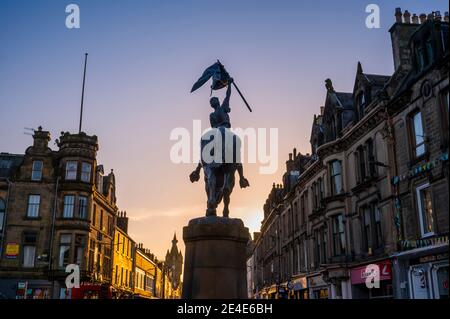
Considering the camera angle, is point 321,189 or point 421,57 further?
point 321,189

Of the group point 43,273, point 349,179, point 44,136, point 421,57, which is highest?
point 44,136

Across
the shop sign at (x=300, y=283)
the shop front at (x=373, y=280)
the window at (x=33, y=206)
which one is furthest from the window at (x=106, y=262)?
the shop front at (x=373, y=280)

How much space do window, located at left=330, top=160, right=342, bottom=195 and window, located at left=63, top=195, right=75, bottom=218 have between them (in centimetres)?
2687

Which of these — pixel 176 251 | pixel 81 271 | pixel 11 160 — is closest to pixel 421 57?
pixel 81 271

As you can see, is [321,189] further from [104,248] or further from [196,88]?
[104,248]

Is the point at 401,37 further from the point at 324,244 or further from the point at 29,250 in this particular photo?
the point at 29,250

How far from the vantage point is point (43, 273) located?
43281mm

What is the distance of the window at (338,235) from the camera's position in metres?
31.1

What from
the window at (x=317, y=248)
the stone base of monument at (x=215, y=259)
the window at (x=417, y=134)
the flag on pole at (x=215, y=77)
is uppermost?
the window at (x=417, y=134)

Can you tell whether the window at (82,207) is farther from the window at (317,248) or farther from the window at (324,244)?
the window at (324,244)

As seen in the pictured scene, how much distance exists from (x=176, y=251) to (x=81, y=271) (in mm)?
157727

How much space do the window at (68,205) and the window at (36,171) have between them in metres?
3.52
